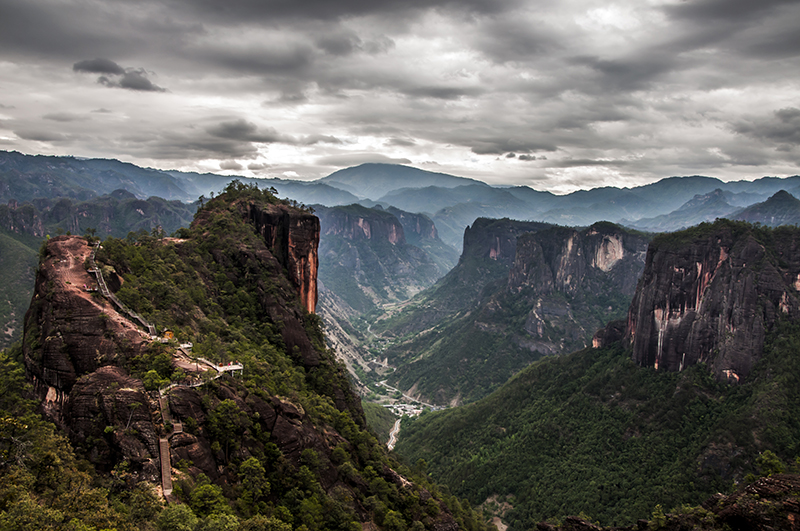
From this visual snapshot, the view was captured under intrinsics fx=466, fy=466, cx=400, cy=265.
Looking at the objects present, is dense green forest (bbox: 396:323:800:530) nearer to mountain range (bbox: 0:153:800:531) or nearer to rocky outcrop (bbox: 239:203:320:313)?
mountain range (bbox: 0:153:800:531)

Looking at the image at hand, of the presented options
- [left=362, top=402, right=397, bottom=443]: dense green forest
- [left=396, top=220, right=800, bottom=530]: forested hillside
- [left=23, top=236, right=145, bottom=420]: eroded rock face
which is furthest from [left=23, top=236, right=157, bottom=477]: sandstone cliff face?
[left=362, top=402, right=397, bottom=443]: dense green forest

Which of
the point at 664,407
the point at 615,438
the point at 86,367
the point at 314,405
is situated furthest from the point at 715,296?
the point at 86,367

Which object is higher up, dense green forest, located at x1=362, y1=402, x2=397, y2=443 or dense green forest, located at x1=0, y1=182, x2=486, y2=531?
dense green forest, located at x1=0, y1=182, x2=486, y2=531

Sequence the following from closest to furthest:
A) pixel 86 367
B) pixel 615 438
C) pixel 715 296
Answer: pixel 86 367 < pixel 615 438 < pixel 715 296

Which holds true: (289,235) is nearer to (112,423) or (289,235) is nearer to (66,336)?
(66,336)

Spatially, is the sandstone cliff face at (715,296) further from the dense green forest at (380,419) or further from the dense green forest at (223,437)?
the dense green forest at (380,419)
